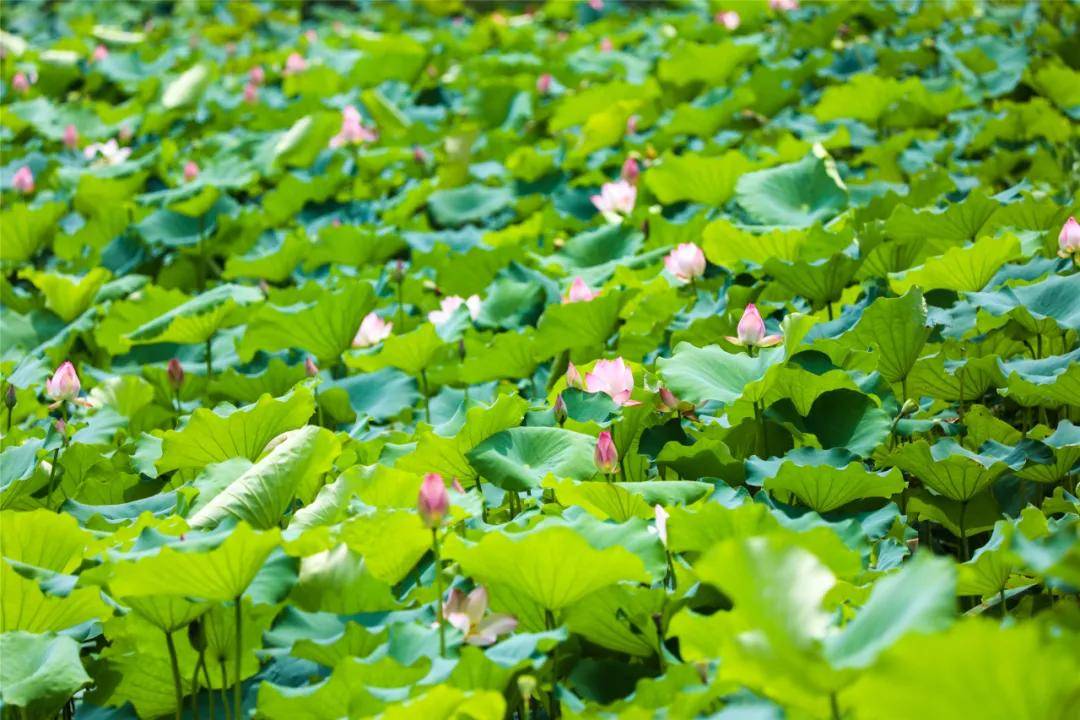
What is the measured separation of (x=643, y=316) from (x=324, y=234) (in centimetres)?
105

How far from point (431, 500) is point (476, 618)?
0.43 feet

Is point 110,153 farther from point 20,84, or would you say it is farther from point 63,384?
point 63,384

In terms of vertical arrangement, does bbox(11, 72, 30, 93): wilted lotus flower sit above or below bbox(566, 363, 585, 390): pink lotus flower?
below

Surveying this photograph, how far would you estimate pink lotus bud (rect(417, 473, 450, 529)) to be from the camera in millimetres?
1169

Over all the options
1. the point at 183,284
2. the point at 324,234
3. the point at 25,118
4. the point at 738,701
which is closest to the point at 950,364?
the point at 738,701

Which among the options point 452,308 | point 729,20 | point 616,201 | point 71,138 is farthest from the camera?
point 729,20

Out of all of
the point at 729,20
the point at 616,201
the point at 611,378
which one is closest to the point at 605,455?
the point at 611,378

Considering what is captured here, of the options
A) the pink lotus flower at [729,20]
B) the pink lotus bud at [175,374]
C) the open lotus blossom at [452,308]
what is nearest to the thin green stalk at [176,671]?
the pink lotus bud at [175,374]

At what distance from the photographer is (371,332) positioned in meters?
2.29

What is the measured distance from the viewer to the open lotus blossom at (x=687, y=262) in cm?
226

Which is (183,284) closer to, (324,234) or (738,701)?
(324,234)

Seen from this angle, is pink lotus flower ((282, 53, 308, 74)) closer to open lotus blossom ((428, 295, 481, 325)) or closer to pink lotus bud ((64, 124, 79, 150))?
pink lotus bud ((64, 124, 79, 150))

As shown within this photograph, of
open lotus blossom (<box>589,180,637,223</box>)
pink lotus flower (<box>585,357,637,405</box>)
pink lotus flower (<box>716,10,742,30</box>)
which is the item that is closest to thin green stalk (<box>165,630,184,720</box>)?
pink lotus flower (<box>585,357,637,405</box>)

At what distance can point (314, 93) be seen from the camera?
14.7 ft
